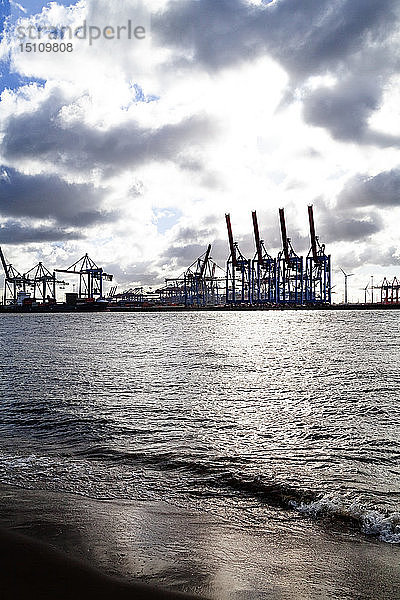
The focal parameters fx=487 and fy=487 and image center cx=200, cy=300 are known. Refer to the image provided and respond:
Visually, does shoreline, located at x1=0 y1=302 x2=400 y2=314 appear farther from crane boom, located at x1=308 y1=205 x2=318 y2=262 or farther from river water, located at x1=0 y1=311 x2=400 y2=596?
river water, located at x1=0 y1=311 x2=400 y2=596

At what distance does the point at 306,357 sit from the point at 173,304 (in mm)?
135525

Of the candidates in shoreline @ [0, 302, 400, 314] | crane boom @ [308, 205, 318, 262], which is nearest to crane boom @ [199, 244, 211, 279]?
shoreline @ [0, 302, 400, 314]

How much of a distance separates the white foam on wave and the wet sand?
0.59ft

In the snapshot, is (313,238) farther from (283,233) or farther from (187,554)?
(187,554)

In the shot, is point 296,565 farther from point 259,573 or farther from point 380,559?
point 380,559

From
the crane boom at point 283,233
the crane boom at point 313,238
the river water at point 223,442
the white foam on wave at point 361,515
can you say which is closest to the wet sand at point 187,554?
the white foam on wave at point 361,515

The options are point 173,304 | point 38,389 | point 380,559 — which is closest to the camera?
point 380,559

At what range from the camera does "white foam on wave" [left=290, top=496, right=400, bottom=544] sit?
401 cm

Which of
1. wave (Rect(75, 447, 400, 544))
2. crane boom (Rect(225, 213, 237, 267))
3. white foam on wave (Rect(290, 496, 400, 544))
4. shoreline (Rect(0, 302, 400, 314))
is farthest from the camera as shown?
shoreline (Rect(0, 302, 400, 314))

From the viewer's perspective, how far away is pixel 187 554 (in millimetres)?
3512

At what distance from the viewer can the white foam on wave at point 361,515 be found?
4008 mm

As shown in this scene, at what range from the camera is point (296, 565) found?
11.1 feet

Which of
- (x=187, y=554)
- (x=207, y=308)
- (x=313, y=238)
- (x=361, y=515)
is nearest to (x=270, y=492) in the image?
(x=361, y=515)

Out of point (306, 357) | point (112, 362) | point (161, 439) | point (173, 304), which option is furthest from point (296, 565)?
point (173, 304)
